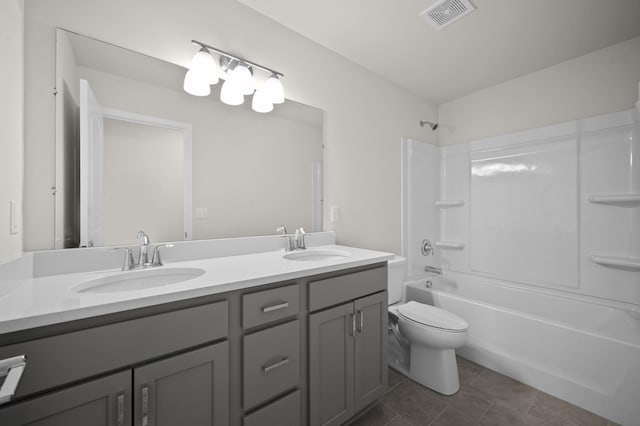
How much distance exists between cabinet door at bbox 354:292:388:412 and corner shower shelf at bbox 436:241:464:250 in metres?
1.68

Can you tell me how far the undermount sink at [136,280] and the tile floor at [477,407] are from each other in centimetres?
Answer: 124

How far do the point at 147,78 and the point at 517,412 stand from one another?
9.02 ft

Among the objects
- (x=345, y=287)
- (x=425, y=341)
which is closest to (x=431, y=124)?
(x=425, y=341)

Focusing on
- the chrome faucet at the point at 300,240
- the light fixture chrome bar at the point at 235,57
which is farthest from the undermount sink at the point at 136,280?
the light fixture chrome bar at the point at 235,57

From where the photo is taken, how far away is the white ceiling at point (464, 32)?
1595mm

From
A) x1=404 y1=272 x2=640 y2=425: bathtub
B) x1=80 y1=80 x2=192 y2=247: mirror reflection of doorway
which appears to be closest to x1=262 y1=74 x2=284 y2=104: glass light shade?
x1=80 y1=80 x2=192 y2=247: mirror reflection of doorway

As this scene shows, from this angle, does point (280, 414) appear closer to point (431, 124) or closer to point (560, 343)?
point (560, 343)

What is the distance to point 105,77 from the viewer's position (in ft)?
3.85

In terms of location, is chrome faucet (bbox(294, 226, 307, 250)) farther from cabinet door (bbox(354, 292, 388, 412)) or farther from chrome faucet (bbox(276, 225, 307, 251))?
cabinet door (bbox(354, 292, 388, 412))

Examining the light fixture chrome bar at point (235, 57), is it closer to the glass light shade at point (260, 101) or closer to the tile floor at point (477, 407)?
the glass light shade at point (260, 101)

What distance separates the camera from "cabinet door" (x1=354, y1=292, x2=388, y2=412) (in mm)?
1345

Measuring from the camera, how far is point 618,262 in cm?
190

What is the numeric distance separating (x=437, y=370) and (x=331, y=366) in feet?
3.08

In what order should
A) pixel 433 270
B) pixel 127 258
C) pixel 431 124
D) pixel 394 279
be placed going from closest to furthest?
pixel 127 258, pixel 394 279, pixel 433 270, pixel 431 124
